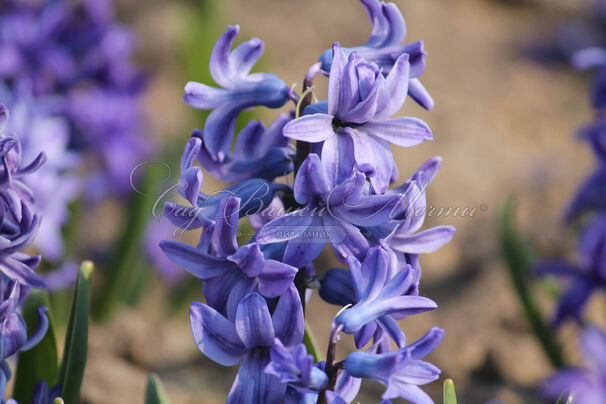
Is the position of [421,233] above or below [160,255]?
above

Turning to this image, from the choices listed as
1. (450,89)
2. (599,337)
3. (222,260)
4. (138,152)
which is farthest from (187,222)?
(450,89)

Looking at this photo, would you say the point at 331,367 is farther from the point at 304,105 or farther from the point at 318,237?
the point at 304,105

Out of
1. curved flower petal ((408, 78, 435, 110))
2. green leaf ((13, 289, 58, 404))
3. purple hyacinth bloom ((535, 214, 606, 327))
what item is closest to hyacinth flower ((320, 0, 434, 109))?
curved flower petal ((408, 78, 435, 110))

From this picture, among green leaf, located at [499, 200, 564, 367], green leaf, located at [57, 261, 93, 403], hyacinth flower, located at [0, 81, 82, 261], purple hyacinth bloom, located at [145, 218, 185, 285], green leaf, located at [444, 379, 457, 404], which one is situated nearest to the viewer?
green leaf, located at [444, 379, 457, 404]

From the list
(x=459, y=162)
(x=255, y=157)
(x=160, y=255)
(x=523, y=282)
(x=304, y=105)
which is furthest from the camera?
(x=459, y=162)

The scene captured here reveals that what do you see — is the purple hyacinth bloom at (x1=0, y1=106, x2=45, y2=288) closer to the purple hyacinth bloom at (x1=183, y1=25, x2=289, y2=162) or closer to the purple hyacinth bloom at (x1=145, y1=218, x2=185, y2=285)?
the purple hyacinth bloom at (x1=183, y1=25, x2=289, y2=162)

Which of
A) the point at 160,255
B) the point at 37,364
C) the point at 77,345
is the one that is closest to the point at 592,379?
the point at 77,345

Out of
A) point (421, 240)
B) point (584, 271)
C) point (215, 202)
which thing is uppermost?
point (215, 202)
